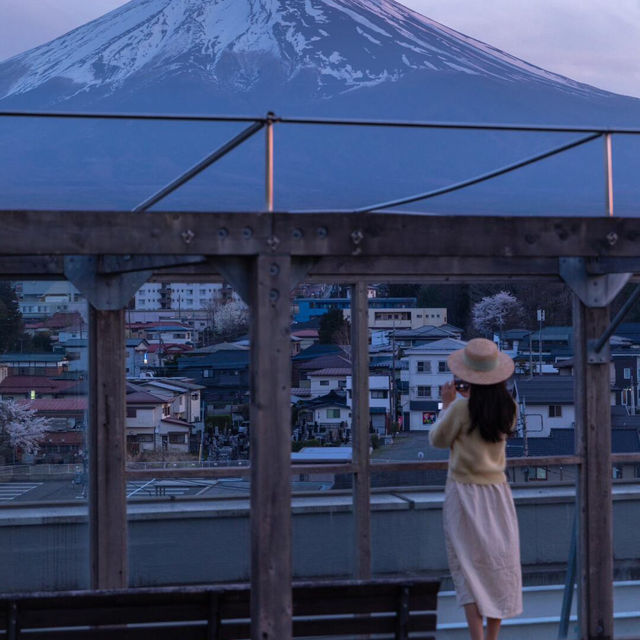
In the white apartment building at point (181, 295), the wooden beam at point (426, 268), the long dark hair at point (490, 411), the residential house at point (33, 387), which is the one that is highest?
the wooden beam at point (426, 268)

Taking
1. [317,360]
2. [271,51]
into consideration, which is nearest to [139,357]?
[317,360]

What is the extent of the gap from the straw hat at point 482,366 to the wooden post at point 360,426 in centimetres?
139

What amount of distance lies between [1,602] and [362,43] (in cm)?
1333

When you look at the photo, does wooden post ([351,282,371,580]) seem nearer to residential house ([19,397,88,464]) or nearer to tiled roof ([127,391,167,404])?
tiled roof ([127,391,167,404])

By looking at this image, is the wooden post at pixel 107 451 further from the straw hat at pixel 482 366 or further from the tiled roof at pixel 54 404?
the straw hat at pixel 482 366

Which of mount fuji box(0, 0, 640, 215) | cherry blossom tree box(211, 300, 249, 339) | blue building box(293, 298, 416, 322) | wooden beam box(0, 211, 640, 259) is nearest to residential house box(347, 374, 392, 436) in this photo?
blue building box(293, 298, 416, 322)

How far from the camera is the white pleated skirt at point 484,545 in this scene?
477cm

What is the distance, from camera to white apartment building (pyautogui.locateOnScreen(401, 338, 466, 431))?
20.7 ft

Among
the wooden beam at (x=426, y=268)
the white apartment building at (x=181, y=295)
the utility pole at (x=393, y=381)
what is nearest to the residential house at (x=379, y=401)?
the utility pole at (x=393, y=381)

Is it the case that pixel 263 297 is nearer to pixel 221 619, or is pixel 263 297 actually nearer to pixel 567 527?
pixel 221 619

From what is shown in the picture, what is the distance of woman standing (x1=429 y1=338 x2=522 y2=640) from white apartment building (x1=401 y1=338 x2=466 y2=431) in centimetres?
147

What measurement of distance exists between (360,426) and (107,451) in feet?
4.72

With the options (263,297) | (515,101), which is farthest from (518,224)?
(515,101)

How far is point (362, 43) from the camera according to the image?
54.3 ft
